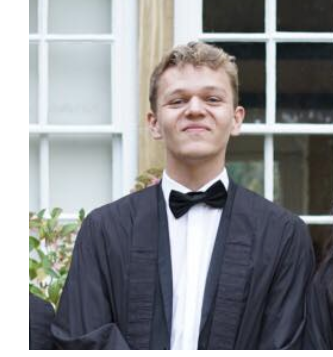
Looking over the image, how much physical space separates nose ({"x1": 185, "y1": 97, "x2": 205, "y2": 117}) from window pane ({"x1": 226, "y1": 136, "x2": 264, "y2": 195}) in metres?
1.38

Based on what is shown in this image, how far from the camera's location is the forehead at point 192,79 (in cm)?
347

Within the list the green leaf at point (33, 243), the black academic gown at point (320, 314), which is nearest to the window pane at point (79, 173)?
the green leaf at point (33, 243)

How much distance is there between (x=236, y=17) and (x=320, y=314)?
1856mm

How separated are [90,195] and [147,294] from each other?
4.77 ft

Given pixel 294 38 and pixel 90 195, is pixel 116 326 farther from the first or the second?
pixel 294 38

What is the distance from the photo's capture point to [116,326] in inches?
133

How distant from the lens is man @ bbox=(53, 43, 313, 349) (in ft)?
11.0

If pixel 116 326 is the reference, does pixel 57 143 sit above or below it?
above

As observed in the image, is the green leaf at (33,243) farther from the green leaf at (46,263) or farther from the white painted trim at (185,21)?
the white painted trim at (185,21)

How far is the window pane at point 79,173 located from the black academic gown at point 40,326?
126 cm

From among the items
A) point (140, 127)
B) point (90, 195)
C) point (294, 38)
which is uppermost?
point (294, 38)

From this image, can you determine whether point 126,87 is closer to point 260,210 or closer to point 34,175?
point 34,175

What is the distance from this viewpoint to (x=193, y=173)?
354 cm
